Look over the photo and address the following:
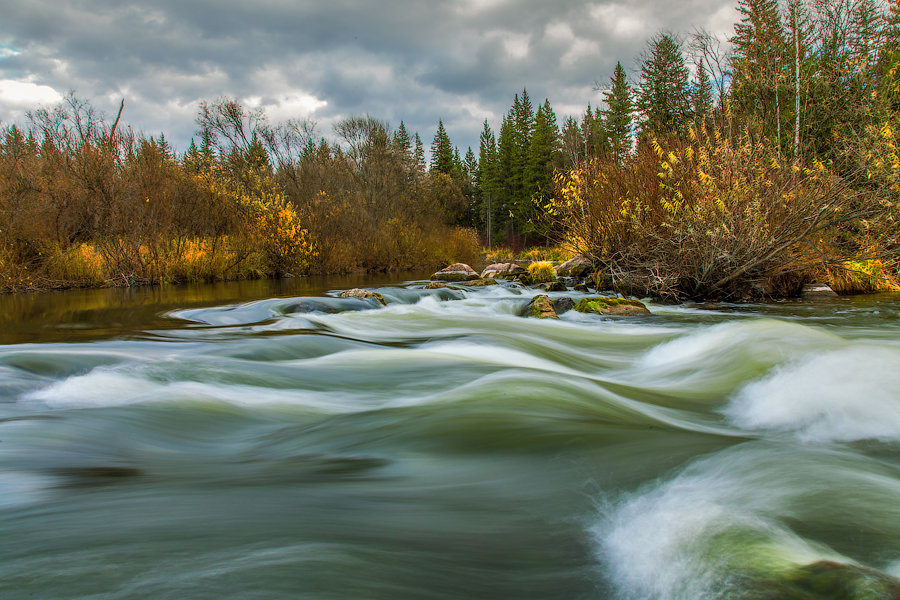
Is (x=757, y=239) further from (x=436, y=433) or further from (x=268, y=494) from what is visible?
(x=268, y=494)

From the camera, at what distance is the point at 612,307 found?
362 inches

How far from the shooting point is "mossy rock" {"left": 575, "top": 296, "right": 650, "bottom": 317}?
9.09 m

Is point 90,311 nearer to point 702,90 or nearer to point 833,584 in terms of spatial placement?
point 833,584

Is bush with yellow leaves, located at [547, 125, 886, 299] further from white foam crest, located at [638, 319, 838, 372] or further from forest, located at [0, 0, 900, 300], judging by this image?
white foam crest, located at [638, 319, 838, 372]

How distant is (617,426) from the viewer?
3.09 m

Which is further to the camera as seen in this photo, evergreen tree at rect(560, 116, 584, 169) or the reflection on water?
evergreen tree at rect(560, 116, 584, 169)

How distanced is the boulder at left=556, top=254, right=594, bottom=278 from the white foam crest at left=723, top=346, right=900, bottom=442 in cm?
1028

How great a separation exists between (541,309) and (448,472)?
7.04 meters

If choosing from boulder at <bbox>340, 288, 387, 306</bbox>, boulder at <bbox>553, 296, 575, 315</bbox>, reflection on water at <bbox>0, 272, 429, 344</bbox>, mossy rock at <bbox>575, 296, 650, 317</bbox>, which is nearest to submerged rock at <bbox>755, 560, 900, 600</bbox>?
reflection on water at <bbox>0, 272, 429, 344</bbox>

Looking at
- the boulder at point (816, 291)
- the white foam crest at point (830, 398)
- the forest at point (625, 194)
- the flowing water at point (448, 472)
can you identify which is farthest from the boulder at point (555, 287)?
the white foam crest at point (830, 398)

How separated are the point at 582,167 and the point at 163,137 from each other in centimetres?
1456

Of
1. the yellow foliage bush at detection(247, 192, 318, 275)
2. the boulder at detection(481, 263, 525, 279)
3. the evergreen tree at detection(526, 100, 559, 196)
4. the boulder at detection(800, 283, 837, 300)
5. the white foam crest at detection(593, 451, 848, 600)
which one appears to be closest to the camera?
the white foam crest at detection(593, 451, 848, 600)

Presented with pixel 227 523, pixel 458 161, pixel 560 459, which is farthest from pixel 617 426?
pixel 458 161

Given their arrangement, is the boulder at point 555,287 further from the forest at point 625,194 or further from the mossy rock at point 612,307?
the mossy rock at point 612,307
